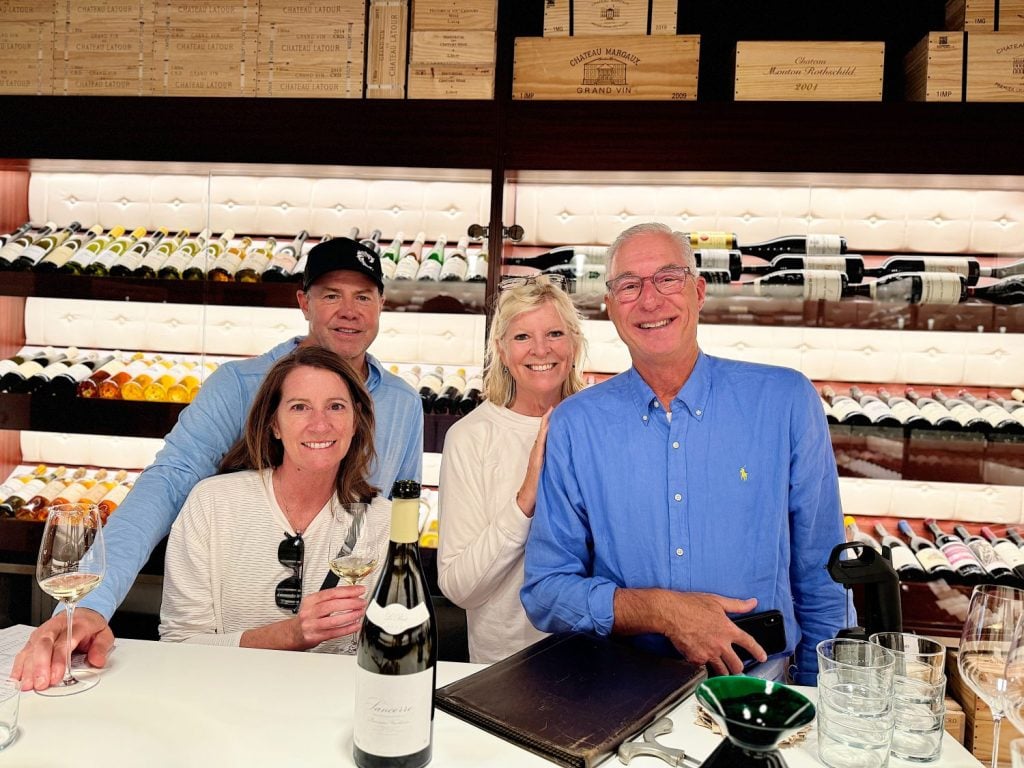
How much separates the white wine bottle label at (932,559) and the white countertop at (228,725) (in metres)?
1.74

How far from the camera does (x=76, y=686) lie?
1190 mm

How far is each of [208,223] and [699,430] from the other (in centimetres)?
251

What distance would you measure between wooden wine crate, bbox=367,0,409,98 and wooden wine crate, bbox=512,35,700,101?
0.56 meters

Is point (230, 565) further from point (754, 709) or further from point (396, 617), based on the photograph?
point (754, 709)

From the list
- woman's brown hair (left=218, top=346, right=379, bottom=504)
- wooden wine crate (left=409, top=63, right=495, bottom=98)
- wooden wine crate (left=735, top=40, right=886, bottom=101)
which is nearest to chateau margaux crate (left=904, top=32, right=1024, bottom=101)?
wooden wine crate (left=735, top=40, right=886, bottom=101)

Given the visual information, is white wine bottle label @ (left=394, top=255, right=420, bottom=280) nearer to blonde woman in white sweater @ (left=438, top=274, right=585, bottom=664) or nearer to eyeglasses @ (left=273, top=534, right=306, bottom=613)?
blonde woman in white sweater @ (left=438, top=274, right=585, bottom=664)

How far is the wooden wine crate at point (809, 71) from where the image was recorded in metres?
2.67

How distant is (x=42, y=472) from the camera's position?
3.30m

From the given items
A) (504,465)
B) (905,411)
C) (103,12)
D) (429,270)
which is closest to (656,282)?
(504,465)

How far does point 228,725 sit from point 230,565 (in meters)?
0.69

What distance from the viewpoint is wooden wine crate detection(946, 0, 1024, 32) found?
2.68m

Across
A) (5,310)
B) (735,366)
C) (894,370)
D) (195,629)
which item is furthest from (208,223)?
(894,370)

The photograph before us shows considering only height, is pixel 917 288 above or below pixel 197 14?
below

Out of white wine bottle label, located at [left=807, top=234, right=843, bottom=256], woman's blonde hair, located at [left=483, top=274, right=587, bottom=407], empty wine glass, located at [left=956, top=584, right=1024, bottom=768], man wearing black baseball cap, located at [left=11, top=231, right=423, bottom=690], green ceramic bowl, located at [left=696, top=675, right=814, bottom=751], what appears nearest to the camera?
green ceramic bowl, located at [left=696, top=675, right=814, bottom=751]
